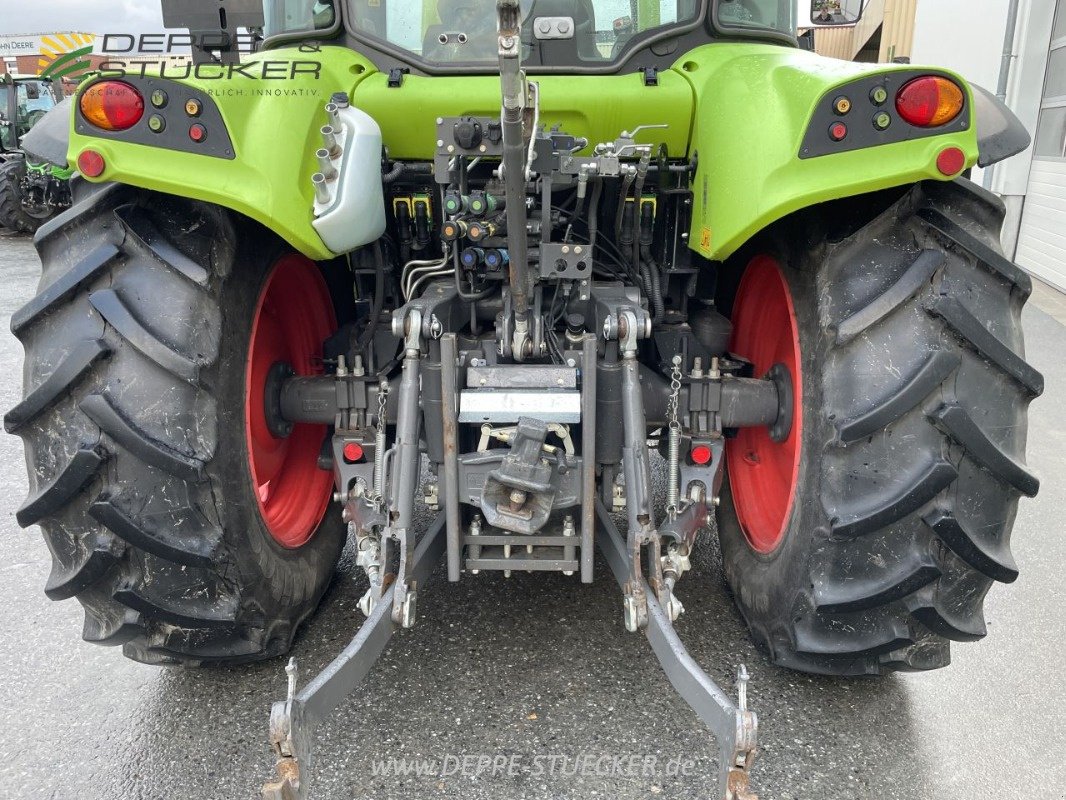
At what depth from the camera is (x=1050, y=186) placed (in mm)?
8234

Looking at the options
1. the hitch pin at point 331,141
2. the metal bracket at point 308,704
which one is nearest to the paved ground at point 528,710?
the metal bracket at point 308,704

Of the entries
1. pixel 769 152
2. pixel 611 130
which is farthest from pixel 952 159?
pixel 611 130

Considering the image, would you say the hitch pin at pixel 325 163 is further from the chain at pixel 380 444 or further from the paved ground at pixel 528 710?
the paved ground at pixel 528 710

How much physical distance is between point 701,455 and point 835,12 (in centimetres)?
149

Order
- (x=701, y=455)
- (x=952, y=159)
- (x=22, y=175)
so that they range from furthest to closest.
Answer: (x=22, y=175), (x=701, y=455), (x=952, y=159)

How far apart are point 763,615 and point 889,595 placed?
1.58ft

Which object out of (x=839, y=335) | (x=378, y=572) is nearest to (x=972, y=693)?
(x=839, y=335)

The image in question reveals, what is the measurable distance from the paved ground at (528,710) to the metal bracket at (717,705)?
45cm

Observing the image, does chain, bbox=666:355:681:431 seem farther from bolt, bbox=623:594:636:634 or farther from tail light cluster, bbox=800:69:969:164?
tail light cluster, bbox=800:69:969:164

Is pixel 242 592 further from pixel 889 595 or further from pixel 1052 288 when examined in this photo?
pixel 1052 288

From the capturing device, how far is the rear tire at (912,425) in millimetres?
1755

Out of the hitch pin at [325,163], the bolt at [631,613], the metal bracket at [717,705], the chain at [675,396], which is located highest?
the hitch pin at [325,163]

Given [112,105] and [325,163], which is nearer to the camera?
[112,105]

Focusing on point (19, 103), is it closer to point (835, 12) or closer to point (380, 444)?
point (380, 444)
